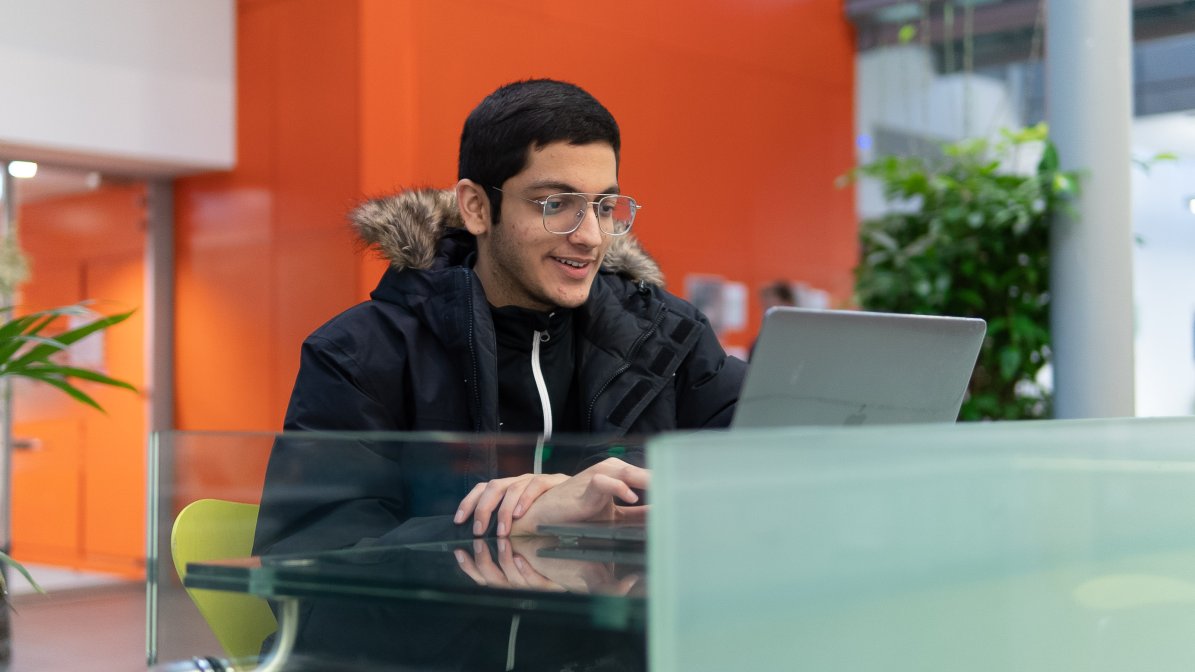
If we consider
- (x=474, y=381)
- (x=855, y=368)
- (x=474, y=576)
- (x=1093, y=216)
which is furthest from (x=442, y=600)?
→ (x=1093, y=216)

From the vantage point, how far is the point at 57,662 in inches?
190

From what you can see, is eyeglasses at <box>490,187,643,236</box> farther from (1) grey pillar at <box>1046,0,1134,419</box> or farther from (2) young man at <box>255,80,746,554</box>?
(1) grey pillar at <box>1046,0,1134,419</box>

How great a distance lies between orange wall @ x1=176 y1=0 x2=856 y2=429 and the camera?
6.11 metres

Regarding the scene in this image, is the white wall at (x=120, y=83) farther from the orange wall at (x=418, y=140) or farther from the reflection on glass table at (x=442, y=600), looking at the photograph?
the reflection on glass table at (x=442, y=600)

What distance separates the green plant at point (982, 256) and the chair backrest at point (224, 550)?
11.6 ft

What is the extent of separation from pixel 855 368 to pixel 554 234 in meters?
0.69

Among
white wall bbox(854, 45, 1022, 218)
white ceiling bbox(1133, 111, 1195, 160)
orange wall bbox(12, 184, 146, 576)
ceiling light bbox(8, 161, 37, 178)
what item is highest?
white wall bbox(854, 45, 1022, 218)

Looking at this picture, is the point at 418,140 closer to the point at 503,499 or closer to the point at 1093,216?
the point at 1093,216

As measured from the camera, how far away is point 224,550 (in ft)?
4.19

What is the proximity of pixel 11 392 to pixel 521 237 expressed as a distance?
5.03m

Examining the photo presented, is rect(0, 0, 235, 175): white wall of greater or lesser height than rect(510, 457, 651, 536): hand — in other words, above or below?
above

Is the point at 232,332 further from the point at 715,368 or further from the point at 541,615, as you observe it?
the point at 541,615

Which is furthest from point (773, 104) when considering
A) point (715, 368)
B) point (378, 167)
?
point (715, 368)

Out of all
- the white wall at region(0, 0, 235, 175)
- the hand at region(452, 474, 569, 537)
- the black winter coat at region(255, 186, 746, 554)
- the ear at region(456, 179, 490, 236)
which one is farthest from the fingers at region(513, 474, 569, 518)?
the white wall at region(0, 0, 235, 175)
